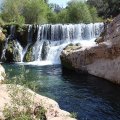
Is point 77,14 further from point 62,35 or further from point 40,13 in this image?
point 62,35

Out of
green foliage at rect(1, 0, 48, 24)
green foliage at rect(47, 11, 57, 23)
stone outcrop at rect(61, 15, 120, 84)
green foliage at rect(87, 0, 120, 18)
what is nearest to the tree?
green foliage at rect(47, 11, 57, 23)

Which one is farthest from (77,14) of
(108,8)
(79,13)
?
(108,8)

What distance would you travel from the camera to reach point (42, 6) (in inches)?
2576

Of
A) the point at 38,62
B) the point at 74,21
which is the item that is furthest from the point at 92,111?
the point at 74,21

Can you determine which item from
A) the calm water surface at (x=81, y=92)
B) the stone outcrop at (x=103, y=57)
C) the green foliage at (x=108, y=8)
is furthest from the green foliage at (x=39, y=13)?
the calm water surface at (x=81, y=92)

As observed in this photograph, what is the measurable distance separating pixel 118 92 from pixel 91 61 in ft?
22.7

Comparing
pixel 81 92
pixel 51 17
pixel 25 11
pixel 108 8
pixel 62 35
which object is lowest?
pixel 81 92

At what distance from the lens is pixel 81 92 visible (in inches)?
933

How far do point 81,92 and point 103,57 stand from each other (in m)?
5.05

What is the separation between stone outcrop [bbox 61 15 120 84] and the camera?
25569 mm

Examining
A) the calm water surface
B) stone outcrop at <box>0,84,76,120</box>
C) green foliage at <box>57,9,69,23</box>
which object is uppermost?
green foliage at <box>57,9,69,23</box>

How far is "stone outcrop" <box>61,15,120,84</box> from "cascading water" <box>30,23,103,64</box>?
1052 centimetres

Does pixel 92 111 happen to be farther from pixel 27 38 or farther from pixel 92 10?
pixel 92 10

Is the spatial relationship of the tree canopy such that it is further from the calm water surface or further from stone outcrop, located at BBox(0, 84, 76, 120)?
stone outcrop, located at BBox(0, 84, 76, 120)
